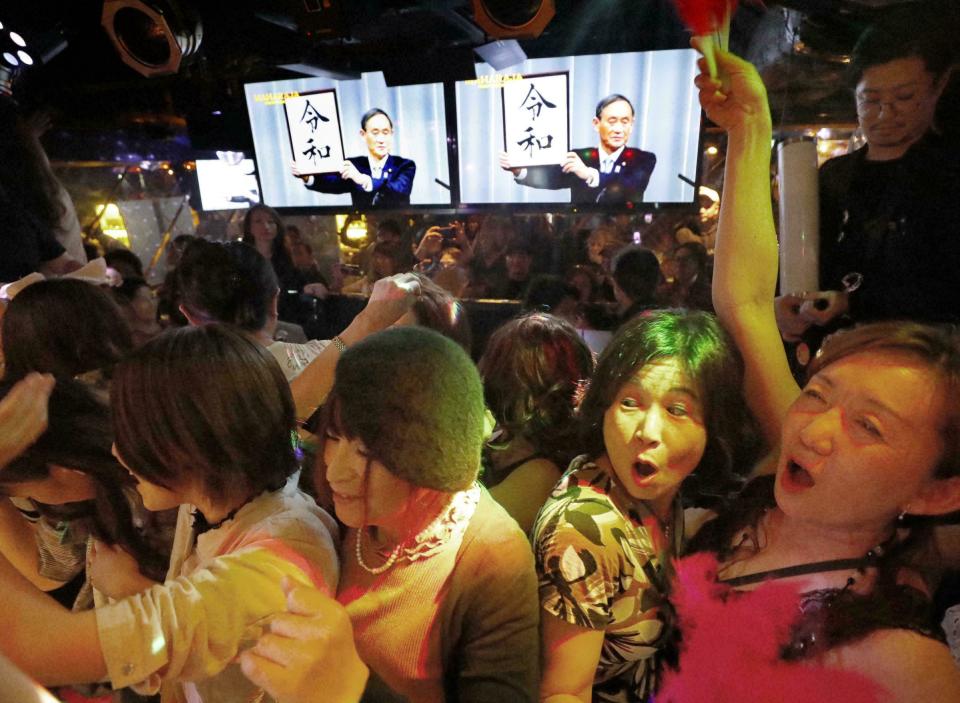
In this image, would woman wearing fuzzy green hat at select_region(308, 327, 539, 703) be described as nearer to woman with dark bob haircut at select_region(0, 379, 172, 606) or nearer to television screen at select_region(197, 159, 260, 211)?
woman with dark bob haircut at select_region(0, 379, 172, 606)

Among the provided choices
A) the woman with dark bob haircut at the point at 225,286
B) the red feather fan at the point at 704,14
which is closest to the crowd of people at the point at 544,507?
the red feather fan at the point at 704,14

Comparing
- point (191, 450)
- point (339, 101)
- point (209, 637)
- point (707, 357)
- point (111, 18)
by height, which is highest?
point (111, 18)

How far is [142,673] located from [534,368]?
42.1 inches

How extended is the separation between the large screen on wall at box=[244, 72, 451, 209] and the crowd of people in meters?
2.93

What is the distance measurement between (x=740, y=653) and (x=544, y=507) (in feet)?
1.49

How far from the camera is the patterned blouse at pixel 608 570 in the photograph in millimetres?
1034

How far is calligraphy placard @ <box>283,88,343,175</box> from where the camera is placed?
4.21 metres

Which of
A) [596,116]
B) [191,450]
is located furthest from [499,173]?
[191,450]

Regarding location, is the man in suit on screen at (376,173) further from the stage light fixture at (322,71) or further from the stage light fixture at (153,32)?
the stage light fixture at (153,32)

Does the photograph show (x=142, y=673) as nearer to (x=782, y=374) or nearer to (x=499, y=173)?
(x=782, y=374)

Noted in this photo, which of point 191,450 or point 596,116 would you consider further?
point 596,116

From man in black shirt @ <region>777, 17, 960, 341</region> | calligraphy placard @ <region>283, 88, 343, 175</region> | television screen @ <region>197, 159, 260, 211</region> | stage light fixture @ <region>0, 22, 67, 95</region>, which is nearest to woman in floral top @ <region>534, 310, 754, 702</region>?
man in black shirt @ <region>777, 17, 960, 341</region>

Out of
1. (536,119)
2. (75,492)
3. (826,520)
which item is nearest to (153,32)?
(536,119)

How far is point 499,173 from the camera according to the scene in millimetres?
3902
